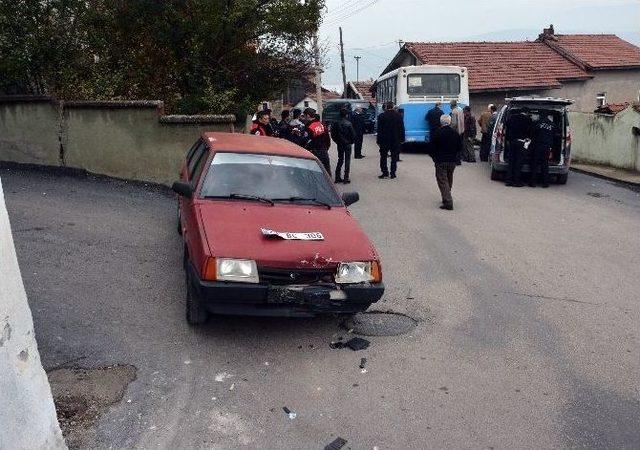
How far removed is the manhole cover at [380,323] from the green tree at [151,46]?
7.91m

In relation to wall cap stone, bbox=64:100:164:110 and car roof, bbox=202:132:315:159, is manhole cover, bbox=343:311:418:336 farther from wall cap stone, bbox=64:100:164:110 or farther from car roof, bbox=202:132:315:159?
wall cap stone, bbox=64:100:164:110

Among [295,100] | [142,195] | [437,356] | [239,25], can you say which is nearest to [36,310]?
[437,356]

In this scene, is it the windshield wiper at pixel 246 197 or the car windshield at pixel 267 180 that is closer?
the windshield wiper at pixel 246 197

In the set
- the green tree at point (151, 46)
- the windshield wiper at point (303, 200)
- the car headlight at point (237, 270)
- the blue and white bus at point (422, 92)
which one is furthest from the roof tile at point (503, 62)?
the car headlight at point (237, 270)

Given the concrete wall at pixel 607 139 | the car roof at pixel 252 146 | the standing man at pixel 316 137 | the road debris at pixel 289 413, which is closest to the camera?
the road debris at pixel 289 413

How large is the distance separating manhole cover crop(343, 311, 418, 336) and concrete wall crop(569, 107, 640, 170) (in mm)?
12305

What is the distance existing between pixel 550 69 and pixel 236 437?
110 ft

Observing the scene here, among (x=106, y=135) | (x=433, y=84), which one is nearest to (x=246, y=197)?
(x=106, y=135)

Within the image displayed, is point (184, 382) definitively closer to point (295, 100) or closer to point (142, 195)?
point (142, 195)

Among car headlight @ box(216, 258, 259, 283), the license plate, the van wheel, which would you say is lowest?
the van wheel

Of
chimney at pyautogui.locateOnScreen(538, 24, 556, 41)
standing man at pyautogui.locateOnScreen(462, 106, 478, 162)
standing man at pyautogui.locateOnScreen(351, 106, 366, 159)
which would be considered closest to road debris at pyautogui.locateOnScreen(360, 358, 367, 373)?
standing man at pyautogui.locateOnScreen(351, 106, 366, 159)

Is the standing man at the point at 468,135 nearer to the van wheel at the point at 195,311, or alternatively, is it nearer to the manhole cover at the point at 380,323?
the manhole cover at the point at 380,323

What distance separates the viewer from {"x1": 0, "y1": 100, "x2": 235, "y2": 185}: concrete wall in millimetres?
11984

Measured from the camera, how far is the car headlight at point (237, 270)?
5402mm
